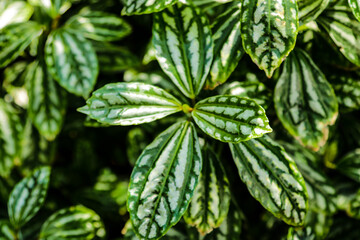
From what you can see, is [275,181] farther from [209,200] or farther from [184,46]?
[184,46]

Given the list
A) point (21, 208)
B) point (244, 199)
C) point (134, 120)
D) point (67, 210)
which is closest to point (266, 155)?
point (134, 120)

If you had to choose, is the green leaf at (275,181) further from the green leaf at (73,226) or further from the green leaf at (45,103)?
the green leaf at (45,103)

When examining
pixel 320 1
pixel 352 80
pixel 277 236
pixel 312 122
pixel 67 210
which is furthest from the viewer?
pixel 277 236

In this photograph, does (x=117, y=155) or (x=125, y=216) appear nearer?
(x=125, y=216)

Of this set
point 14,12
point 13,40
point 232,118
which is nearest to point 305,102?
point 232,118

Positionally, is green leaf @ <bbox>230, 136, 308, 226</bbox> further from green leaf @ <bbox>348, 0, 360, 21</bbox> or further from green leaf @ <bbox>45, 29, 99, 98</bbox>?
green leaf @ <bbox>45, 29, 99, 98</bbox>

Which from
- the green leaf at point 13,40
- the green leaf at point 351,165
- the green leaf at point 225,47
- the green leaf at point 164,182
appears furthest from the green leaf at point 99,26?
the green leaf at point 351,165

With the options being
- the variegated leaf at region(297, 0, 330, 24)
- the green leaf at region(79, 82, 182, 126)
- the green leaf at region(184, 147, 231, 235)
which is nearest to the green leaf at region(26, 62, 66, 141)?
the green leaf at region(79, 82, 182, 126)

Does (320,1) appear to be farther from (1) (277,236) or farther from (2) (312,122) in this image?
(1) (277,236)
